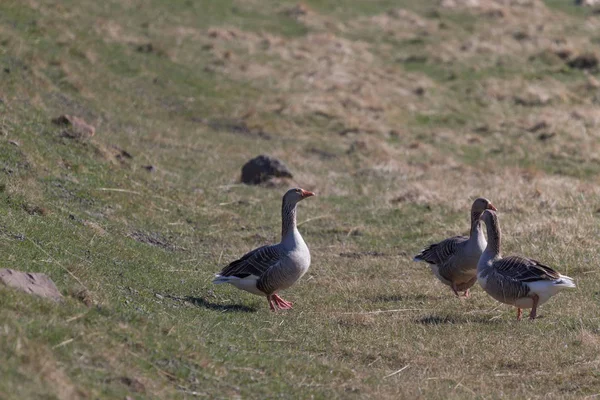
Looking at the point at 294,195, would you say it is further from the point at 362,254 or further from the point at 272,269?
the point at 362,254

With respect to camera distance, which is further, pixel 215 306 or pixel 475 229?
pixel 475 229

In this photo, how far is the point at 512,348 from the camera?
11.2m

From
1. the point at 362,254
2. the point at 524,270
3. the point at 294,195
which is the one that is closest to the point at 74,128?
the point at 362,254

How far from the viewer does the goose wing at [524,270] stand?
1198 centimetres

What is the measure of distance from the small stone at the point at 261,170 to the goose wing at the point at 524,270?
10.6 metres

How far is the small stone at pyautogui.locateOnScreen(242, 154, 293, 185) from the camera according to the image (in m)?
22.6

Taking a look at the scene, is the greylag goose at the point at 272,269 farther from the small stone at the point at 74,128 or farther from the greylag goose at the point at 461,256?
the small stone at the point at 74,128

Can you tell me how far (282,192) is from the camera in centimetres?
2211

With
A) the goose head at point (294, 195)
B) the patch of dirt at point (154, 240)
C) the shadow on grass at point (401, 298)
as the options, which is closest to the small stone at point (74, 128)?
the patch of dirt at point (154, 240)

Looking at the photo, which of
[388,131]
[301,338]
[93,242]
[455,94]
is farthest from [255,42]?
[301,338]

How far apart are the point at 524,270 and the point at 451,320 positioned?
3.89 feet

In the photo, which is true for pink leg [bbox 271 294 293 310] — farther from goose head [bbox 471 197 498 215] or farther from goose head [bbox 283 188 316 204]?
goose head [bbox 471 197 498 215]

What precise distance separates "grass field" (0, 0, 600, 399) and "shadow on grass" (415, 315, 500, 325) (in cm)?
4

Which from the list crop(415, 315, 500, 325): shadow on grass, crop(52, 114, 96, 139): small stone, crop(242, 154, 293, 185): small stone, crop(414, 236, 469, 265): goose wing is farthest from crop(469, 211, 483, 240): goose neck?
crop(52, 114, 96, 139): small stone
